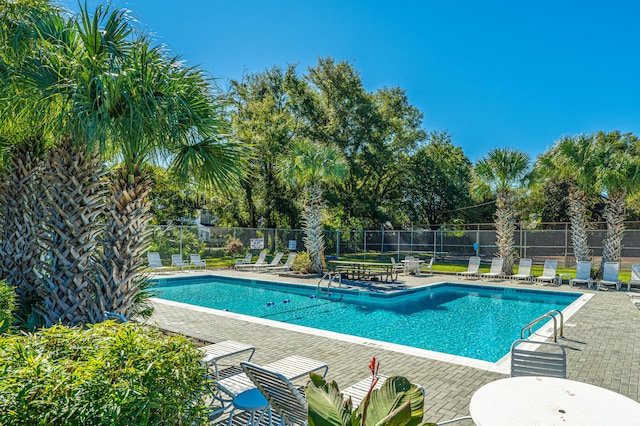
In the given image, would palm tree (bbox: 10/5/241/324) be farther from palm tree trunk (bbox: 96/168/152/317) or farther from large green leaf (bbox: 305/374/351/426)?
large green leaf (bbox: 305/374/351/426)

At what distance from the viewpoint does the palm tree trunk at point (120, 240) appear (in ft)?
16.4

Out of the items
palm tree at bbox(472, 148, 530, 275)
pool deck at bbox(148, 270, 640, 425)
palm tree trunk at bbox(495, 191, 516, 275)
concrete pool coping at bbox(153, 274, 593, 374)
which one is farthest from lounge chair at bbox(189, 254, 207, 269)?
palm tree trunk at bbox(495, 191, 516, 275)

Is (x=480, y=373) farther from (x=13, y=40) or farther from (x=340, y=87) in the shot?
(x=340, y=87)

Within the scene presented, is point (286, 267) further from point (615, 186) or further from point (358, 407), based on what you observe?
point (358, 407)

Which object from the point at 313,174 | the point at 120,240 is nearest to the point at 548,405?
the point at 120,240

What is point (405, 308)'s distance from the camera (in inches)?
470

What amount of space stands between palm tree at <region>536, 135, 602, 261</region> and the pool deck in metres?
6.79

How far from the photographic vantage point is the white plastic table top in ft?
7.73

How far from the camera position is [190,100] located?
463 centimetres

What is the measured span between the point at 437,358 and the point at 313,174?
11941 mm

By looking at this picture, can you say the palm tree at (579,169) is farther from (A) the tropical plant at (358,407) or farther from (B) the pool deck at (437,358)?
(A) the tropical plant at (358,407)

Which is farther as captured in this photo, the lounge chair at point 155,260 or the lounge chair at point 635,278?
the lounge chair at point 155,260

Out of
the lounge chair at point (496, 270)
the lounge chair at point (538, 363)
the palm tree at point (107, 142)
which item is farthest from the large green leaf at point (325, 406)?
the lounge chair at point (496, 270)

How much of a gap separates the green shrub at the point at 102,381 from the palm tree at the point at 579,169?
56.4 feet
